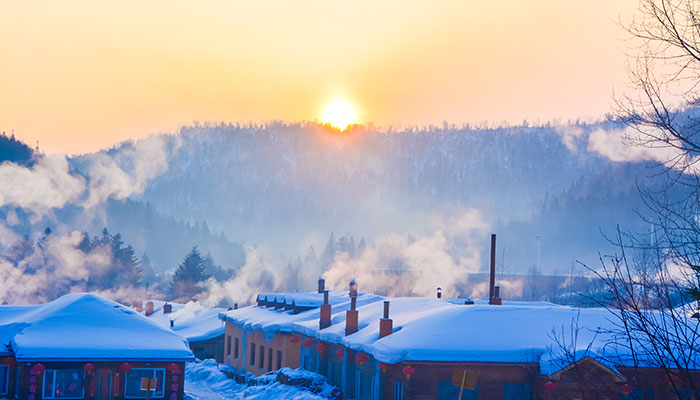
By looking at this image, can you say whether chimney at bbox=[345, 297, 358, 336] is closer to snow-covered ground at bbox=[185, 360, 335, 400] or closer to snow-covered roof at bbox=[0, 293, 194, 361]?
snow-covered ground at bbox=[185, 360, 335, 400]

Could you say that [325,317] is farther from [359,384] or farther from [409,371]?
[409,371]

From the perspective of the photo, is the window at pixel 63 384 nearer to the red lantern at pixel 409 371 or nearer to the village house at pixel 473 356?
the village house at pixel 473 356

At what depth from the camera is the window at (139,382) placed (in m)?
33.5

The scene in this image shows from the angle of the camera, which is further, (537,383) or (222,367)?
(222,367)

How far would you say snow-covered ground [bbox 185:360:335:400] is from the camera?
34.9m

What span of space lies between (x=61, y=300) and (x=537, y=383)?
22033mm

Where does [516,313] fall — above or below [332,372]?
above

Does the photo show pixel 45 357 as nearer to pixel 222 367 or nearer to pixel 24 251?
pixel 222 367

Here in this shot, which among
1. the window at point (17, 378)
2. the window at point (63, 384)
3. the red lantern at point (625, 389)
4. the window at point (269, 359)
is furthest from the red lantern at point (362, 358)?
the window at point (269, 359)

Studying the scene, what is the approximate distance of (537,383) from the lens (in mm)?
27219

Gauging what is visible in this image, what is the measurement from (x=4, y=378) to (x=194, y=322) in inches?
1423

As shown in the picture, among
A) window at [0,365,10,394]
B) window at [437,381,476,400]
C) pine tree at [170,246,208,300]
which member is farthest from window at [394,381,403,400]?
pine tree at [170,246,208,300]

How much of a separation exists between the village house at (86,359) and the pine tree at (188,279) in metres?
76.4

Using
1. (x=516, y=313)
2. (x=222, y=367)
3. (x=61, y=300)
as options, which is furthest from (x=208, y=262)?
(x=516, y=313)
